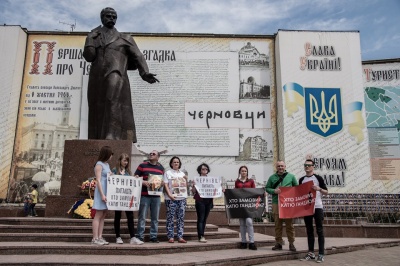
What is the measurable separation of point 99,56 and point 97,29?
0.67 meters

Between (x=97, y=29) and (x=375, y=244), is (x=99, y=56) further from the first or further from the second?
(x=375, y=244)

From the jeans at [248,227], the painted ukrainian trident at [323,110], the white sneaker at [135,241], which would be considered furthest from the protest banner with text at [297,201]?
the painted ukrainian trident at [323,110]

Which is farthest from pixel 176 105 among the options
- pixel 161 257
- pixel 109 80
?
pixel 161 257

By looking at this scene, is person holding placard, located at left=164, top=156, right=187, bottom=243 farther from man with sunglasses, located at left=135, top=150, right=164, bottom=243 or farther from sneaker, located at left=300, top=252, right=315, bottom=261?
sneaker, located at left=300, top=252, right=315, bottom=261

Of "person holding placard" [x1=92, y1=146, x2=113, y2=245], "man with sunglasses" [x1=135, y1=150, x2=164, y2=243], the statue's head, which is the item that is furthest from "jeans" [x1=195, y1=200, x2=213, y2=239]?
the statue's head

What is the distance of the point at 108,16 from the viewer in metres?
7.47

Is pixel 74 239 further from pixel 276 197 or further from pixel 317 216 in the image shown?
pixel 317 216

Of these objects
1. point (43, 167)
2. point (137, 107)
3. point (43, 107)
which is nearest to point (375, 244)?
point (137, 107)

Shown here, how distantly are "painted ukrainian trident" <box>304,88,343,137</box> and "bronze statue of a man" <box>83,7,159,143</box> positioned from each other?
11108 mm

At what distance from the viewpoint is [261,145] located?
16.6 m

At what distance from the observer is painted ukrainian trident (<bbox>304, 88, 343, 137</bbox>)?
53.6ft

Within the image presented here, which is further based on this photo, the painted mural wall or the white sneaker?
the painted mural wall

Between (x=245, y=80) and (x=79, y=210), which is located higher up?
(x=245, y=80)

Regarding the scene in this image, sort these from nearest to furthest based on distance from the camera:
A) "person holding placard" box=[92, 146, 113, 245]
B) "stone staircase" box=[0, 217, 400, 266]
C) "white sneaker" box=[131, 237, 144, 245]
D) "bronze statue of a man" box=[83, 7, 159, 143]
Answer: "stone staircase" box=[0, 217, 400, 266] < "person holding placard" box=[92, 146, 113, 245] < "white sneaker" box=[131, 237, 144, 245] < "bronze statue of a man" box=[83, 7, 159, 143]
